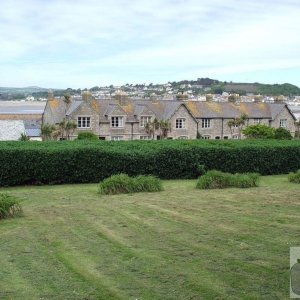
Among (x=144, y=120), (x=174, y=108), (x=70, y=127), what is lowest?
(x=70, y=127)

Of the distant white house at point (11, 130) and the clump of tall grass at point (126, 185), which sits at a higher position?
the distant white house at point (11, 130)

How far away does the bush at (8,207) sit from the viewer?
1525cm

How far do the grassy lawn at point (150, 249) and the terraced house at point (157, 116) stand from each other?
114ft

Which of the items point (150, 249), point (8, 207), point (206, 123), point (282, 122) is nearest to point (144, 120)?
point (206, 123)

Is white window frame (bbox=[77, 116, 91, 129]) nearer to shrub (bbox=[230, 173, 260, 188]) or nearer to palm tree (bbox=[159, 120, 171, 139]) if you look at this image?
palm tree (bbox=[159, 120, 171, 139])

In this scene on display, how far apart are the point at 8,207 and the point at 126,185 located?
731cm

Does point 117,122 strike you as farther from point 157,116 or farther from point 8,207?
point 8,207

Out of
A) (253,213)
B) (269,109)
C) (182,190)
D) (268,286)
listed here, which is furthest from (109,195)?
(269,109)

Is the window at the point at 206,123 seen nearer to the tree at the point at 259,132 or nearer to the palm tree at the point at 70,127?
the tree at the point at 259,132

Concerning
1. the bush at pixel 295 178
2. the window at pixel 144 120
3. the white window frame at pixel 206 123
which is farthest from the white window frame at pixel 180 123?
the bush at pixel 295 178

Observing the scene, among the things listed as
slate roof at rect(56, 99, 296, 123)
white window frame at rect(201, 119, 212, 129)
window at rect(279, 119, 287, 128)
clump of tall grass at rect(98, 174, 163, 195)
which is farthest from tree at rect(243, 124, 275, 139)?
clump of tall grass at rect(98, 174, 163, 195)

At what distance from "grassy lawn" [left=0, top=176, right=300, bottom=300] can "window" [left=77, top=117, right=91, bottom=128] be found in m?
33.9

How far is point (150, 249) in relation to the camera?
11.2 m

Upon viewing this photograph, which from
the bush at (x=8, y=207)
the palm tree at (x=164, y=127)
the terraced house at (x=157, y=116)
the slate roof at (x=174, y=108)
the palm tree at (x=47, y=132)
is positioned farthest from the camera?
the slate roof at (x=174, y=108)
